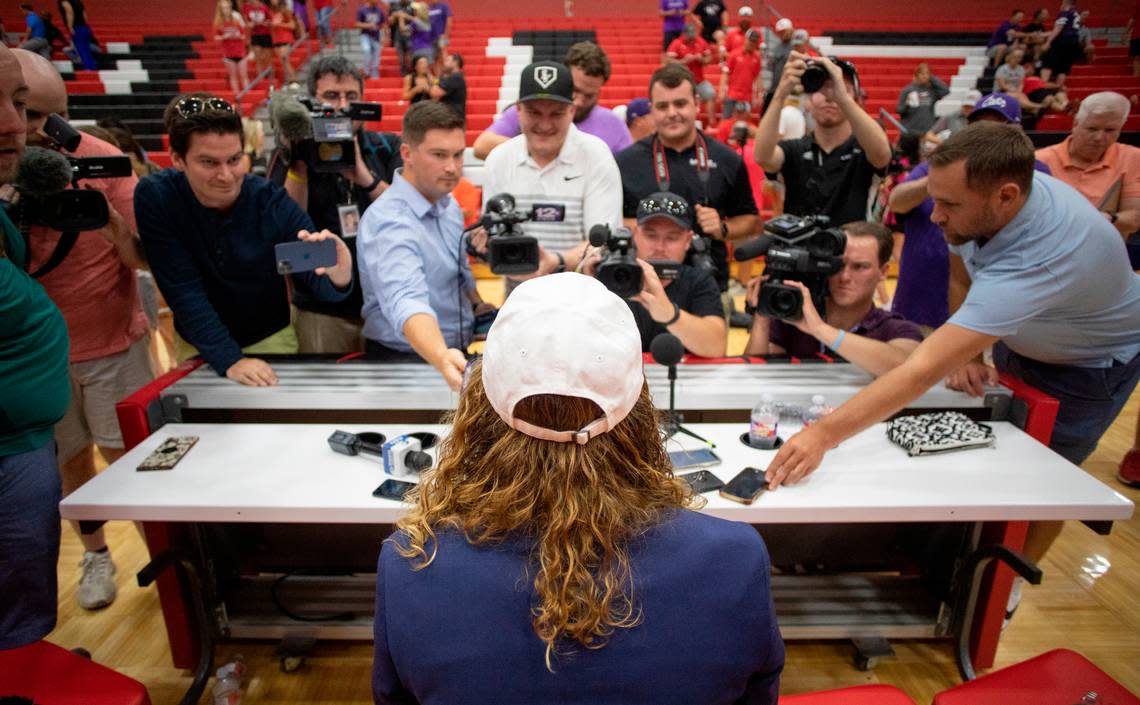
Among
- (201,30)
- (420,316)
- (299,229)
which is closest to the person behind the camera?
(420,316)

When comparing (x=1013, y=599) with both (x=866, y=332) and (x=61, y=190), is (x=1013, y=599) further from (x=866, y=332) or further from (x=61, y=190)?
(x=61, y=190)

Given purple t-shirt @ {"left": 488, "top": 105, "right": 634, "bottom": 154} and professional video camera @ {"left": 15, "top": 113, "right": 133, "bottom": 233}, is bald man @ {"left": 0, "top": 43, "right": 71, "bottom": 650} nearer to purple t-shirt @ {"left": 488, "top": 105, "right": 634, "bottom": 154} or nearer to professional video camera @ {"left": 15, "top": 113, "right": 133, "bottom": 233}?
professional video camera @ {"left": 15, "top": 113, "right": 133, "bottom": 233}

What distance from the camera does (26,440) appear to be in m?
1.78

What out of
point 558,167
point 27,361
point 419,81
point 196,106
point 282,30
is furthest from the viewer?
point 282,30

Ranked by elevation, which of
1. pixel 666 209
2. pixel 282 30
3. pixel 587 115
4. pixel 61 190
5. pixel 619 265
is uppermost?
pixel 282 30

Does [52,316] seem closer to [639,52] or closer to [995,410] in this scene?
[995,410]

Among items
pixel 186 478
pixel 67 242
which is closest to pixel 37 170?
pixel 67 242

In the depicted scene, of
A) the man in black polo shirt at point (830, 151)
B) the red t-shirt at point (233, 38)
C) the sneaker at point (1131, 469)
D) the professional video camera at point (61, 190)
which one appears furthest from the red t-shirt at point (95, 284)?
the red t-shirt at point (233, 38)

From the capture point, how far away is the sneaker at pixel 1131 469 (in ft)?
10.9

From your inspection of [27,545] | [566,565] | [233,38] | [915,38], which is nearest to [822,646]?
[566,565]

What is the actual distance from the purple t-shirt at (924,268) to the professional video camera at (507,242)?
1.81 meters

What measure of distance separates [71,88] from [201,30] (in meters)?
3.17

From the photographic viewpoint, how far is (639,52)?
12.8 m

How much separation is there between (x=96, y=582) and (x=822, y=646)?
99.6 inches
